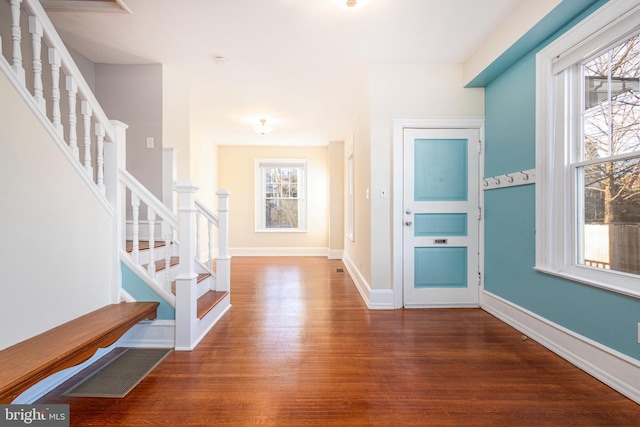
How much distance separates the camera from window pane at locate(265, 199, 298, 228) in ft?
21.6

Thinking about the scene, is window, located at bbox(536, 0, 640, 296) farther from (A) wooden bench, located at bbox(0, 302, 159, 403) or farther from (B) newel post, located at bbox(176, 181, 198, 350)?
(A) wooden bench, located at bbox(0, 302, 159, 403)

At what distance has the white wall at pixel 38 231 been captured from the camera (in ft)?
4.52

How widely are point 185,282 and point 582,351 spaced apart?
2.75 m

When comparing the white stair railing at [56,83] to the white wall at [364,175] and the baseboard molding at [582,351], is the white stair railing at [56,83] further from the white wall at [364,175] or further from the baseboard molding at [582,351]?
the baseboard molding at [582,351]

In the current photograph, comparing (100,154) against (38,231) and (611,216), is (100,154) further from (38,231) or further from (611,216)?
(611,216)

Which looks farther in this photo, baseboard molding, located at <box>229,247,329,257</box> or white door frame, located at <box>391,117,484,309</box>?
baseboard molding, located at <box>229,247,329,257</box>

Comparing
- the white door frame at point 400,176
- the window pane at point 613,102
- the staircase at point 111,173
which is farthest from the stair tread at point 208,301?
the window pane at point 613,102

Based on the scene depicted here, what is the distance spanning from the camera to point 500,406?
4.81ft

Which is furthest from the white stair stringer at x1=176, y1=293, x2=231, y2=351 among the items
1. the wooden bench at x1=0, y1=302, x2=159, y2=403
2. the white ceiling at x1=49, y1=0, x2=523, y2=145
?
the white ceiling at x1=49, y1=0, x2=523, y2=145

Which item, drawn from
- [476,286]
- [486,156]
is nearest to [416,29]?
[486,156]

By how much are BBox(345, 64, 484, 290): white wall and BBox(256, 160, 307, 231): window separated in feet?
12.2

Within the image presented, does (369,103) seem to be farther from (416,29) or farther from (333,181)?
(333,181)

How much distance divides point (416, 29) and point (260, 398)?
2943 mm

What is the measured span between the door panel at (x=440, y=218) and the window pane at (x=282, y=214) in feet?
13.0
